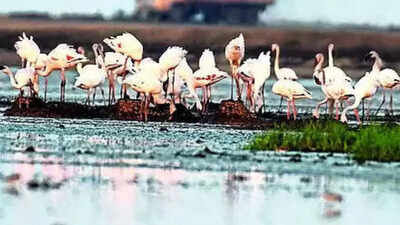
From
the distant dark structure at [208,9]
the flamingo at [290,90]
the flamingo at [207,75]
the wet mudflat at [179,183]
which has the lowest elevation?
the wet mudflat at [179,183]

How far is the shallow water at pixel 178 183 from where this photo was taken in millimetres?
16281

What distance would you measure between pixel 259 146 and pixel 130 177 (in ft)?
11.6

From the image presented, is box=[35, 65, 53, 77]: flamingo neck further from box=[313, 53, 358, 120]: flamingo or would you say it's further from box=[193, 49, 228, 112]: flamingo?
box=[313, 53, 358, 120]: flamingo

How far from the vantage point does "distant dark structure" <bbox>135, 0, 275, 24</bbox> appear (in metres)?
104

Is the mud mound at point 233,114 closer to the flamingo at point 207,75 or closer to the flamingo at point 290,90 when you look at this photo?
the flamingo at point 290,90

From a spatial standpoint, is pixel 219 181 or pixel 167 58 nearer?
pixel 219 181

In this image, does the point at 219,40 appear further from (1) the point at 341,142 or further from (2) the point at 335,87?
(1) the point at 341,142

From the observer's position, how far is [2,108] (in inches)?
1221

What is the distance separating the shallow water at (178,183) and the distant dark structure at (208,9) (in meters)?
79.2

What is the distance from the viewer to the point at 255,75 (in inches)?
1192

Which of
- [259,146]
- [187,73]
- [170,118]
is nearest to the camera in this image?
[259,146]

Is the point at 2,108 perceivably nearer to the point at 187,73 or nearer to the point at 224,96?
the point at 187,73

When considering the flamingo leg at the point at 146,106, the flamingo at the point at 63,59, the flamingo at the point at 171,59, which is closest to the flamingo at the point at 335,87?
the flamingo at the point at 171,59

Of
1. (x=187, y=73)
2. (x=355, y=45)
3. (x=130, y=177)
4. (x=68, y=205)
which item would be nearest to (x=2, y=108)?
(x=187, y=73)
